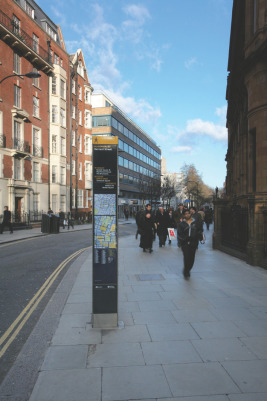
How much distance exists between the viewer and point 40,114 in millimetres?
31953

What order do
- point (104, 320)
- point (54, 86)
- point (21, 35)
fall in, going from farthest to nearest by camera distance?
point (54, 86), point (21, 35), point (104, 320)

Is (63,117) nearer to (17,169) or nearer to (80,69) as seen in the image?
(80,69)

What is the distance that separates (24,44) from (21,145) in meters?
8.60

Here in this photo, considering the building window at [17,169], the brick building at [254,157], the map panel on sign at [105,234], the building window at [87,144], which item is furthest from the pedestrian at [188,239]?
the building window at [87,144]

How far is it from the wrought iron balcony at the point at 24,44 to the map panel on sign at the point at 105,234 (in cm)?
2586

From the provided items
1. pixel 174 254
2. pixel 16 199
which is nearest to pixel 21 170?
pixel 16 199

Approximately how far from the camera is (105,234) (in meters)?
4.56

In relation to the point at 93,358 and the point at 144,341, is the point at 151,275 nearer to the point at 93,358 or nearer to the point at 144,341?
the point at 144,341

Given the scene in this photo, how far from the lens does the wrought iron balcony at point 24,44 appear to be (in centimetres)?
2543

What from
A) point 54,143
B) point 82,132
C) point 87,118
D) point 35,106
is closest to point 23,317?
point 35,106

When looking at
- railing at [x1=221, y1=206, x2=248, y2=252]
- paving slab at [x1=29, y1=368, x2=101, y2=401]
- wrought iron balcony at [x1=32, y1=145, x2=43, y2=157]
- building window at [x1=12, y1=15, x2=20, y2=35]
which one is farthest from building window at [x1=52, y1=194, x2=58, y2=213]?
paving slab at [x1=29, y1=368, x2=101, y2=401]

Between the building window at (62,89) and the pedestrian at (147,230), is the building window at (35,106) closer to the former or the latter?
the building window at (62,89)

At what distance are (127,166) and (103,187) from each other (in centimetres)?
5860

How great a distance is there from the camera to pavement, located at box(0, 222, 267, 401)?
10.1ft
